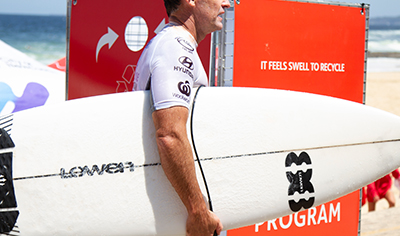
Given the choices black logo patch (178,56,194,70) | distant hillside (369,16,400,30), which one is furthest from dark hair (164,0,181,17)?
distant hillside (369,16,400,30)

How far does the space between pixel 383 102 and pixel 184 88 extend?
A: 1236 centimetres

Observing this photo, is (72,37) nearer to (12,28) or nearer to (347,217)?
(347,217)

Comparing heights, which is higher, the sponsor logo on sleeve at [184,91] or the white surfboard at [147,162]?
the sponsor logo on sleeve at [184,91]

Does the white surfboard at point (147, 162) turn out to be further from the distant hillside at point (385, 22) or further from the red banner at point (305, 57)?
the distant hillside at point (385, 22)

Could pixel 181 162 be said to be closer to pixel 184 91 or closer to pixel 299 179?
Result: pixel 184 91

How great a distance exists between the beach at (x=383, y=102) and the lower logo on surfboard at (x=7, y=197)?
8.33ft

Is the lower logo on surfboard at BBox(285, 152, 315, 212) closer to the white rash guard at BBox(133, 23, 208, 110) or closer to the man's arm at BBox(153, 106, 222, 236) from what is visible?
the man's arm at BBox(153, 106, 222, 236)

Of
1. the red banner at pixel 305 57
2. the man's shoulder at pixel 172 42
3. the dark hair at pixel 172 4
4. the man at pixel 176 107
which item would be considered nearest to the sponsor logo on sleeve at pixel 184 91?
the man at pixel 176 107

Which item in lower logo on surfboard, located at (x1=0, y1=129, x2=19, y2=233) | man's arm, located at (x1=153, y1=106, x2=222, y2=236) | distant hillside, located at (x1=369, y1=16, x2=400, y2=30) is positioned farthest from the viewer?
distant hillside, located at (x1=369, y1=16, x2=400, y2=30)

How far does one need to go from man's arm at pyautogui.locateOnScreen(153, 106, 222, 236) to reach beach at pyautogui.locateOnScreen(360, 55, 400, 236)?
2.12 metres

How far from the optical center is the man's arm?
1.48 meters

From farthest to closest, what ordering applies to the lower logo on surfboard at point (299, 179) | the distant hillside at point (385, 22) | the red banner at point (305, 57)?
the distant hillside at point (385, 22) < the red banner at point (305, 57) < the lower logo on surfboard at point (299, 179)

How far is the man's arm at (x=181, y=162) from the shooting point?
58.2 inches

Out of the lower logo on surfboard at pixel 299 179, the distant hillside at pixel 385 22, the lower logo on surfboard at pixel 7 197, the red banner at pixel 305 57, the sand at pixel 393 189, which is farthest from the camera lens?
the distant hillside at pixel 385 22
